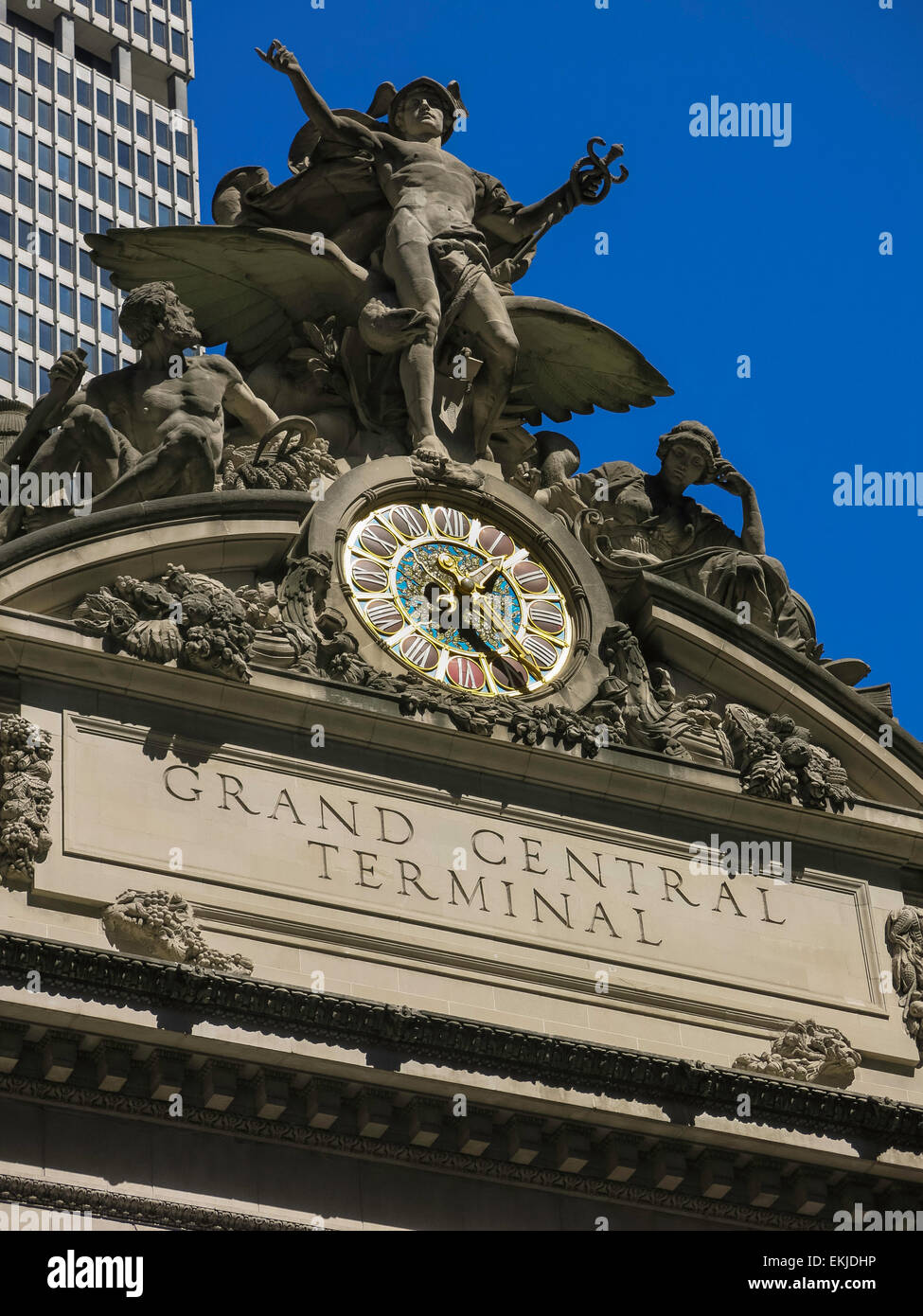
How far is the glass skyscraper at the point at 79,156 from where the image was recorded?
57.8m

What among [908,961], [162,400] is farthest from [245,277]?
[908,961]

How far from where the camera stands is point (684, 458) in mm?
35000

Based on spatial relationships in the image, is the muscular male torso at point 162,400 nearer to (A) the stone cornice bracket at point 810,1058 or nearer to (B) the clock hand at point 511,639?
(B) the clock hand at point 511,639

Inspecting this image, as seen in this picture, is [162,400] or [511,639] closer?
[162,400]

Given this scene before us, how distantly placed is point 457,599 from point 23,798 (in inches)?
237

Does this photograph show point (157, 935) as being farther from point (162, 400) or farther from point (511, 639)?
point (162, 400)

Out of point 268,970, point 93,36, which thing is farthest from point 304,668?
point 93,36

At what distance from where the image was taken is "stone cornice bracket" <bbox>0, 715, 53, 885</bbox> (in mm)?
27344

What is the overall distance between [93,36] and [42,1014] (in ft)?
139

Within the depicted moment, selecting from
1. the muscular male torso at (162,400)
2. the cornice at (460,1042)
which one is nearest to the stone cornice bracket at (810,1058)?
the cornice at (460,1042)

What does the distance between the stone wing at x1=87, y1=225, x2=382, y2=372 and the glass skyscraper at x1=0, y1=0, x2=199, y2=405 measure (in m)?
21.5

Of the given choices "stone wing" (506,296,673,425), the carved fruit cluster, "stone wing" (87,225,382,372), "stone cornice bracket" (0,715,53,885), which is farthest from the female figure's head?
"stone cornice bracket" (0,715,53,885)

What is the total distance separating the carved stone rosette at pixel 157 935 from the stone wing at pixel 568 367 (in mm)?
9274
